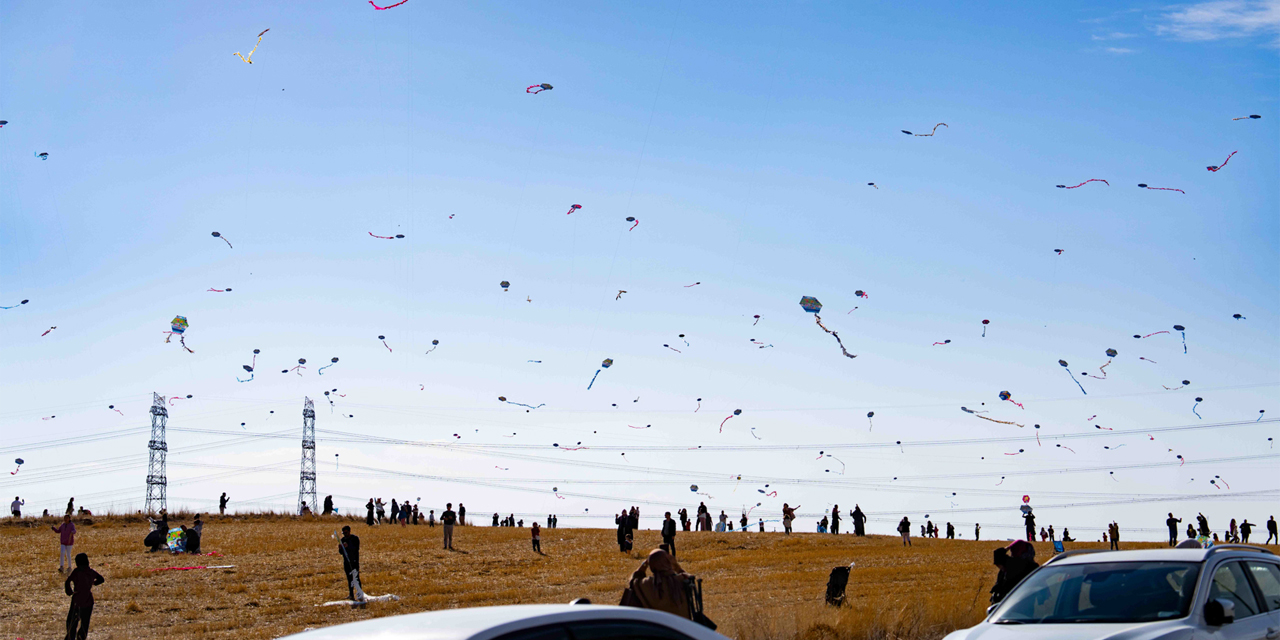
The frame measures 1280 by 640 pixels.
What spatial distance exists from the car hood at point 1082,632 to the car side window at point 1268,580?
5.98ft

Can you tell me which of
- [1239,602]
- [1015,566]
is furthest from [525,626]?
[1015,566]

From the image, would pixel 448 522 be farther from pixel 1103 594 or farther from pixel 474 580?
pixel 1103 594

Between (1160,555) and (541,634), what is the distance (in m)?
7.10

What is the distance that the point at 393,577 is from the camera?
30.8 meters

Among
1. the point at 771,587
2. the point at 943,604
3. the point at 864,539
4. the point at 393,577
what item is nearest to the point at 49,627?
the point at 393,577

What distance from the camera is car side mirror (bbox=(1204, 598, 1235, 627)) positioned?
8.44m

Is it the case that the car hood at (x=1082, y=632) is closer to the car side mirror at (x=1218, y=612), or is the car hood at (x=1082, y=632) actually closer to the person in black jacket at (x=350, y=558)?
the car side mirror at (x=1218, y=612)

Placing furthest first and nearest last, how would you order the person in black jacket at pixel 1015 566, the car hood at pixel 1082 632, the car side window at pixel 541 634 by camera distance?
the person in black jacket at pixel 1015 566, the car hood at pixel 1082 632, the car side window at pixel 541 634

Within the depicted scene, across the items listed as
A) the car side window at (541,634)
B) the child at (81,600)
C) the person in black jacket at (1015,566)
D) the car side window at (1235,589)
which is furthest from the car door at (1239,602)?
the child at (81,600)

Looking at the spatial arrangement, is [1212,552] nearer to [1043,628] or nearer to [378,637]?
[1043,628]

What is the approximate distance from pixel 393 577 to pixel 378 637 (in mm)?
27393

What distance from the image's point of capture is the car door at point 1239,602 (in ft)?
28.9

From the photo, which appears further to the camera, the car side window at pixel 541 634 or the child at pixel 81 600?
the child at pixel 81 600

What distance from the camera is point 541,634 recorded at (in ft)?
15.7
